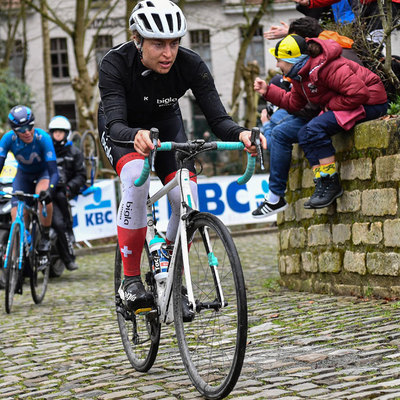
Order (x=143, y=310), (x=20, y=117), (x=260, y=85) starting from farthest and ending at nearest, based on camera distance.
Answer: (x=20, y=117)
(x=260, y=85)
(x=143, y=310)

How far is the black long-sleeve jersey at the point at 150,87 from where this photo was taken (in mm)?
4922

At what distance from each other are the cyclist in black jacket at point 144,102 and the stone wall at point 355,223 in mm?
2491

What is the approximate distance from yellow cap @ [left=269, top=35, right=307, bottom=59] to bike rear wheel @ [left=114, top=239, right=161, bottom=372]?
3170 mm

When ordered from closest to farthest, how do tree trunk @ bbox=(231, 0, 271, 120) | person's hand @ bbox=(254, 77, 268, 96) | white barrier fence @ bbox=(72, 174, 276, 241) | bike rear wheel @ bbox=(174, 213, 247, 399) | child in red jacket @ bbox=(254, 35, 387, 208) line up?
1. bike rear wheel @ bbox=(174, 213, 247, 399)
2. child in red jacket @ bbox=(254, 35, 387, 208)
3. person's hand @ bbox=(254, 77, 268, 96)
4. white barrier fence @ bbox=(72, 174, 276, 241)
5. tree trunk @ bbox=(231, 0, 271, 120)

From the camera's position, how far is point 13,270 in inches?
Result: 364

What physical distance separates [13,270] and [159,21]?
16.8 feet

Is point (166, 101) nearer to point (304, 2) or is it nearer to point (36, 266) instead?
point (304, 2)

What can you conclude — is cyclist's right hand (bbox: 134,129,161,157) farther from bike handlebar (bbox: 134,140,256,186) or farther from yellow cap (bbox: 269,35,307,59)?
yellow cap (bbox: 269,35,307,59)

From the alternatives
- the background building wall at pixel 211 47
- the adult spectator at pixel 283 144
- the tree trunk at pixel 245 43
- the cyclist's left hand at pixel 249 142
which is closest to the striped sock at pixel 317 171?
the adult spectator at pixel 283 144

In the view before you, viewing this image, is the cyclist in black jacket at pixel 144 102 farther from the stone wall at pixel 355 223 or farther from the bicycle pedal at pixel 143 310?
the stone wall at pixel 355 223

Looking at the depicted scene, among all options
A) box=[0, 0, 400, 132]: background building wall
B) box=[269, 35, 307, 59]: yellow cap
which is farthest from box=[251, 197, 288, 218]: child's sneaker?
box=[0, 0, 400, 132]: background building wall

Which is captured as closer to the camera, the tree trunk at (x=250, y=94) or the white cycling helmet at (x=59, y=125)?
the white cycling helmet at (x=59, y=125)

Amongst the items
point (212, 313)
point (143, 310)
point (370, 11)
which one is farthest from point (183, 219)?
point (370, 11)

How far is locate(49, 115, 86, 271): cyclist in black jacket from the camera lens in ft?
39.8
